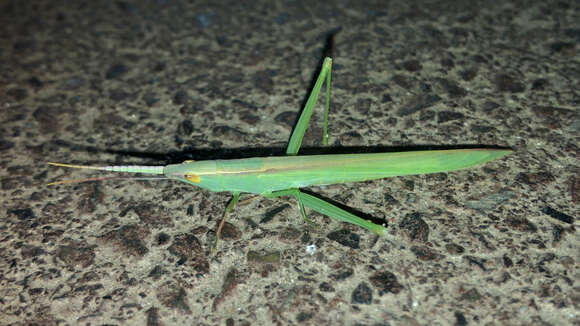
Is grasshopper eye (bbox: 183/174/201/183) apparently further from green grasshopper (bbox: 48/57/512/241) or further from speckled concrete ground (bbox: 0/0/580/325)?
speckled concrete ground (bbox: 0/0/580/325)

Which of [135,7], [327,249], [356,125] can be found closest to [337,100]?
[356,125]

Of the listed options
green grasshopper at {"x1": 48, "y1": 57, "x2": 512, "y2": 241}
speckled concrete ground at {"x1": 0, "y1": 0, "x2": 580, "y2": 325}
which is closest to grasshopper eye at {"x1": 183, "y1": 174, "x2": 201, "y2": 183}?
green grasshopper at {"x1": 48, "y1": 57, "x2": 512, "y2": 241}

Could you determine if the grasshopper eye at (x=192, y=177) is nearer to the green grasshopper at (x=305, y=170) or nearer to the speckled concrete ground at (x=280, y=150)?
the green grasshopper at (x=305, y=170)

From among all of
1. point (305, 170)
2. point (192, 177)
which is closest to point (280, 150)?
point (305, 170)

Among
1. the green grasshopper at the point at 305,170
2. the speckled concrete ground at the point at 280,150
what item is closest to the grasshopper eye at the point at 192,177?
the green grasshopper at the point at 305,170

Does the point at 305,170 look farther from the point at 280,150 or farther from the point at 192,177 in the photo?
the point at 192,177

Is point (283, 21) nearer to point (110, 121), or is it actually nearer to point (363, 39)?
point (363, 39)

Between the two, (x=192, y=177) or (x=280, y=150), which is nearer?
(x=192, y=177)

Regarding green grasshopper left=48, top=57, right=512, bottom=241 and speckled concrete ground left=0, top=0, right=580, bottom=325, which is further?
green grasshopper left=48, top=57, right=512, bottom=241

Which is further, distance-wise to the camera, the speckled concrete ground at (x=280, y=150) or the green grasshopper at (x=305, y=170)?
the green grasshopper at (x=305, y=170)
